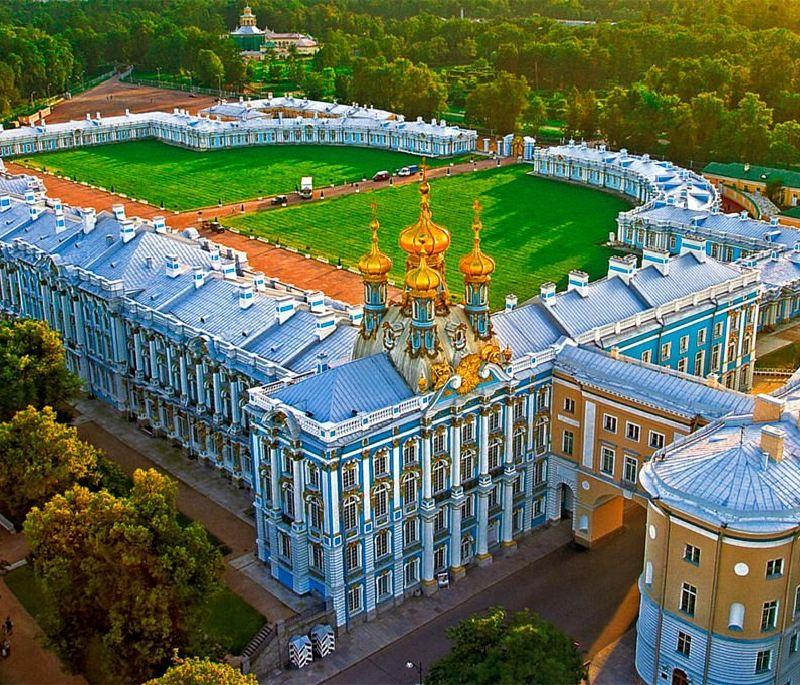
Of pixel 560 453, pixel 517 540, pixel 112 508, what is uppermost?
pixel 112 508

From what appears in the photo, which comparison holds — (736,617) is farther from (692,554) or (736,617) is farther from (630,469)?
(630,469)

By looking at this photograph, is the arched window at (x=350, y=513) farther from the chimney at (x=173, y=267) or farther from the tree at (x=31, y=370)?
the chimney at (x=173, y=267)

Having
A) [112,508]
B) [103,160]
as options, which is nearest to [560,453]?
[112,508]

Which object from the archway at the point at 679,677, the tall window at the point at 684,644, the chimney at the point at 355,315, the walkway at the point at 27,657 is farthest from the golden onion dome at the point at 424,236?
the walkway at the point at 27,657

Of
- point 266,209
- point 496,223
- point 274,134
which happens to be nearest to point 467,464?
point 496,223

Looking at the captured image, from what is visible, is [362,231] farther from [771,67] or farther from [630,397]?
[771,67]

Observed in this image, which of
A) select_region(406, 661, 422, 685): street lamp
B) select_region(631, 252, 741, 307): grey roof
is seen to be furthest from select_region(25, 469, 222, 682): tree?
select_region(631, 252, 741, 307): grey roof
